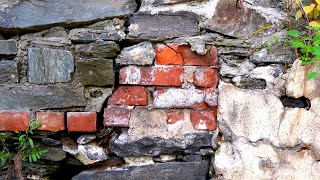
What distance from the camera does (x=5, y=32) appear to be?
1.57 meters

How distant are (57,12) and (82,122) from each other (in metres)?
0.44

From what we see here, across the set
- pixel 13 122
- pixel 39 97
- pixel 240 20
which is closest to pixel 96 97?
pixel 39 97

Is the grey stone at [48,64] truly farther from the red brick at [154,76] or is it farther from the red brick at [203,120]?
the red brick at [203,120]

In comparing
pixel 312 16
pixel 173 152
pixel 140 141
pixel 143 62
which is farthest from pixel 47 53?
pixel 312 16

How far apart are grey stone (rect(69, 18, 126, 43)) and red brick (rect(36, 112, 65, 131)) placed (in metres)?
0.30

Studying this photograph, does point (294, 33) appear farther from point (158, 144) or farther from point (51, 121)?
point (51, 121)

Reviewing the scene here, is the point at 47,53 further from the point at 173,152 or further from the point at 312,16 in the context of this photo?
the point at 312,16

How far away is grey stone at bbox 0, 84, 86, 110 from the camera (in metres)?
1.54

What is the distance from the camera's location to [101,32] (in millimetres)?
1540

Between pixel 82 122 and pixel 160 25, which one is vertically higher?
pixel 160 25

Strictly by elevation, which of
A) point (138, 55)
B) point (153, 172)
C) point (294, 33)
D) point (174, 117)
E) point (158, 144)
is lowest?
point (153, 172)

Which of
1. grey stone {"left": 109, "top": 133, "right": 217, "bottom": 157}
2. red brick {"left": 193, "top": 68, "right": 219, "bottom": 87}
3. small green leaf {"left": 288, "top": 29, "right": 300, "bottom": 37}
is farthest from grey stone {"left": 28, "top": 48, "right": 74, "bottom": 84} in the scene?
small green leaf {"left": 288, "top": 29, "right": 300, "bottom": 37}

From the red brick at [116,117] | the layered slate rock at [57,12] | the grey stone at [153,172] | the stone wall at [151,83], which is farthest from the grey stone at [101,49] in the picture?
the grey stone at [153,172]

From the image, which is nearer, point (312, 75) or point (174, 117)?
point (312, 75)
